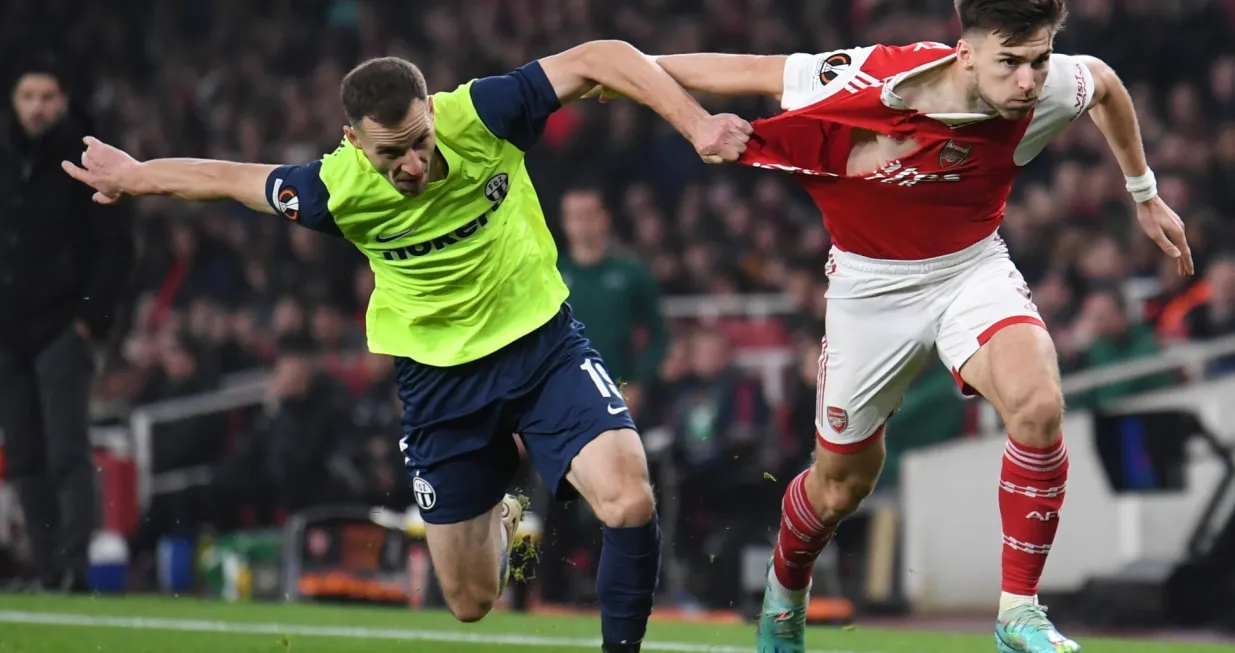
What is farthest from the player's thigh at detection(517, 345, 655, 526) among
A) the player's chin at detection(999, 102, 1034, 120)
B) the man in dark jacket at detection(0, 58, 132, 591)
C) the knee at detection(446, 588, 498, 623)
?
the man in dark jacket at detection(0, 58, 132, 591)

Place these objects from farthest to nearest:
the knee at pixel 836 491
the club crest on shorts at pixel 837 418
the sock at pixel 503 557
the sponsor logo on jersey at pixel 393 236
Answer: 1. the sock at pixel 503 557
2. the knee at pixel 836 491
3. the club crest on shorts at pixel 837 418
4. the sponsor logo on jersey at pixel 393 236

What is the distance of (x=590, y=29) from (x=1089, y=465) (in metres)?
7.34

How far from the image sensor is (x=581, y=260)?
962 centimetres

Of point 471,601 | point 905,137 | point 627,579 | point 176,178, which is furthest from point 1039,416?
point 176,178

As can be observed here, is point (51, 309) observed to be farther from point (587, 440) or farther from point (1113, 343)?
point (1113, 343)

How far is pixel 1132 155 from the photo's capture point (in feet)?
18.5

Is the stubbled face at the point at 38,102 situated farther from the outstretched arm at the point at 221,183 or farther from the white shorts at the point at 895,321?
the white shorts at the point at 895,321

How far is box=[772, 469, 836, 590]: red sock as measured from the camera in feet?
19.3

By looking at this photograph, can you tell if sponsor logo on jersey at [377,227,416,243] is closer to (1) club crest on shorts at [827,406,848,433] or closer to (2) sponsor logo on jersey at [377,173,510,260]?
(2) sponsor logo on jersey at [377,173,510,260]

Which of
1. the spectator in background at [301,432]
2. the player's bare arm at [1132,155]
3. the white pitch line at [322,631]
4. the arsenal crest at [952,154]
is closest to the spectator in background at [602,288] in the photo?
the white pitch line at [322,631]

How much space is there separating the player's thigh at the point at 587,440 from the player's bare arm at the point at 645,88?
878 mm

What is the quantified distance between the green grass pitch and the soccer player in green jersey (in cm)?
143

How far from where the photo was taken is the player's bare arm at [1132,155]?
5473 millimetres

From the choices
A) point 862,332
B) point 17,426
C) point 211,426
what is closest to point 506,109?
point 862,332
